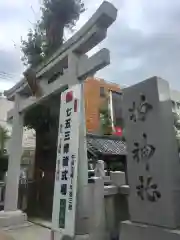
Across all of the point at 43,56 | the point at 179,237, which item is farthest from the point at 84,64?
the point at 43,56

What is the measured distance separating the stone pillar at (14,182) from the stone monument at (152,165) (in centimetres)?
409

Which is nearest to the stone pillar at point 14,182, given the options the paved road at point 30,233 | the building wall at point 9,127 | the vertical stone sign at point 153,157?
the paved road at point 30,233

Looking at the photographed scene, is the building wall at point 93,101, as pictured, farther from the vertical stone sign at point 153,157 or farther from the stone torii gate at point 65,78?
the vertical stone sign at point 153,157

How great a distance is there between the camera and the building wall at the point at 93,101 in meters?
17.1

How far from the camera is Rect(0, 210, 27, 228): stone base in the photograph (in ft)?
22.9

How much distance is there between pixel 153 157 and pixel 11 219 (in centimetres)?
515

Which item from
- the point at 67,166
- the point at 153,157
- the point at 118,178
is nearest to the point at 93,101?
the point at 118,178

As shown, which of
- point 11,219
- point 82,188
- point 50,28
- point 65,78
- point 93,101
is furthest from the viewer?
Answer: point 93,101

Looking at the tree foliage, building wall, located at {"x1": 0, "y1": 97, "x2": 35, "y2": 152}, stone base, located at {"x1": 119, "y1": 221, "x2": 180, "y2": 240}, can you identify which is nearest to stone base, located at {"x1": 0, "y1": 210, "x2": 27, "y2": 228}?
stone base, located at {"x1": 119, "y1": 221, "x2": 180, "y2": 240}

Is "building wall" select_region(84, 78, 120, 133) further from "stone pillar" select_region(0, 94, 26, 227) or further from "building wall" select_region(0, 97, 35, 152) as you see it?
"stone pillar" select_region(0, 94, 26, 227)

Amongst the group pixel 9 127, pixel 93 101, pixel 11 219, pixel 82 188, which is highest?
pixel 93 101

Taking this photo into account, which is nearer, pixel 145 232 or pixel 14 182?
pixel 145 232

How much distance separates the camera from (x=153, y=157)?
3.87 meters

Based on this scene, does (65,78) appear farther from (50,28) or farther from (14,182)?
(50,28)
